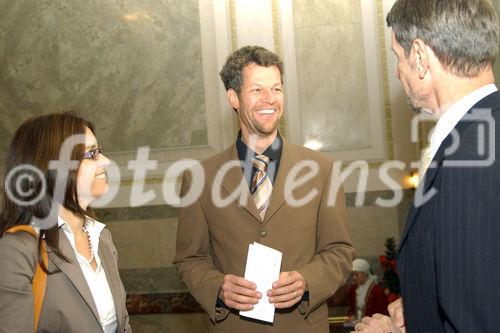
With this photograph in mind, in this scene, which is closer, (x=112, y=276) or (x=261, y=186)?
(x=112, y=276)

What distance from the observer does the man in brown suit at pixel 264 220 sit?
3086 mm

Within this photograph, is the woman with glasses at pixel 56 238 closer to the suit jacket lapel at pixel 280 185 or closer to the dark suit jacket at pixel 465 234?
the suit jacket lapel at pixel 280 185

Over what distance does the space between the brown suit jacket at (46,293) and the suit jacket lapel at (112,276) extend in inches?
7.9

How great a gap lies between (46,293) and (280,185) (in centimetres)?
136

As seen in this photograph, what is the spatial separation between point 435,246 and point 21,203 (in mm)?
1755

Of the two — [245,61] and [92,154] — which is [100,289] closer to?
[92,154]

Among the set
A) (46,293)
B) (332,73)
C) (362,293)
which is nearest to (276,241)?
(46,293)

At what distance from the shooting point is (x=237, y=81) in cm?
350

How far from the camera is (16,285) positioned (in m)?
2.28

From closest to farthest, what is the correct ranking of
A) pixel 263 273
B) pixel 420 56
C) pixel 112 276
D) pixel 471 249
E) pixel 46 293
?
pixel 471 249
pixel 420 56
pixel 46 293
pixel 112 276
pixel 263 273

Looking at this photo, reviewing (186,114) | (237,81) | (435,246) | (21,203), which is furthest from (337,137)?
(435,246)

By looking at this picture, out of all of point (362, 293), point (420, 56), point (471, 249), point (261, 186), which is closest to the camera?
point (471, 249)

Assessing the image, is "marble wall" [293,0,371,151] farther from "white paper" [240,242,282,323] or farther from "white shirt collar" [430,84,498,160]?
"white shirt collar" [430,84,498,160]

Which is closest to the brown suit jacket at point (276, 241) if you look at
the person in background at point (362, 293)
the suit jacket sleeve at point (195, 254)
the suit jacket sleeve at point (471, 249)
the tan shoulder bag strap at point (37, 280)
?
the suit jacket sleeve at point (195, 254)
